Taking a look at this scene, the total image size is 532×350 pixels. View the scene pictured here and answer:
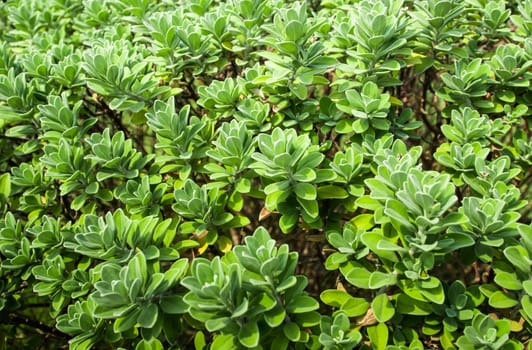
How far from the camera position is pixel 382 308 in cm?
210

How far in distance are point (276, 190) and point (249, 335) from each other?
635 millimetres

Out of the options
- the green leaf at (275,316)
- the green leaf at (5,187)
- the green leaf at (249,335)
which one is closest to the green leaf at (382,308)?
the green leaf at (275,316)

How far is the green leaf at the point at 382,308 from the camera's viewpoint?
2072mm

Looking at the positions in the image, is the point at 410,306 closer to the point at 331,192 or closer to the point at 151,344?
the point at 331,192

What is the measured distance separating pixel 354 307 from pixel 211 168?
37.1 inches

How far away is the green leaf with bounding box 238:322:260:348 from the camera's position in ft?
6.25

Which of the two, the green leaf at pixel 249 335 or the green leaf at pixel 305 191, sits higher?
the green leaf at pixel 305 191

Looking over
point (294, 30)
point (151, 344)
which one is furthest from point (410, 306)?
point (294, 30)

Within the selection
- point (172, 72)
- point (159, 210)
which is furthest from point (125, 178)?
point (172, 72)

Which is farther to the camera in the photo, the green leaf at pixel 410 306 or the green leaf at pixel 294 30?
the green leaf at pixel 294 30

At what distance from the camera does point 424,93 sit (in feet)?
11.0

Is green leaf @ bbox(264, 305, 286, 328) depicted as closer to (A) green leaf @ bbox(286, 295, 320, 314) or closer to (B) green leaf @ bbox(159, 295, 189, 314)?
(A) green leaf @ bbox(286, 295, 320, 314)

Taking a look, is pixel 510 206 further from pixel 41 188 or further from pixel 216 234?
pixel 41 188

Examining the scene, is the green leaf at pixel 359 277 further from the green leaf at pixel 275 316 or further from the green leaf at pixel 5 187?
the green leaf at pixel 5 187
